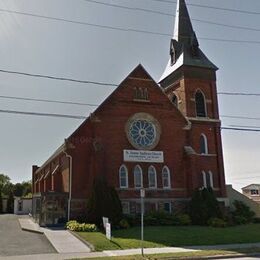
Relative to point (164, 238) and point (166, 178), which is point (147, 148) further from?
point (164, 238)

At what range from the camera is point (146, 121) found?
118 ft

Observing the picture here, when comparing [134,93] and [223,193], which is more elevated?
[134,93]

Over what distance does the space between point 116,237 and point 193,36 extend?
1011 inches

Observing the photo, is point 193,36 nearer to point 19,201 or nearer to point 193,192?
point 193,192

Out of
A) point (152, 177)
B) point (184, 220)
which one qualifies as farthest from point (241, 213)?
point (152, 177)

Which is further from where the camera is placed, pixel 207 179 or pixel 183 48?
pixel 183 48

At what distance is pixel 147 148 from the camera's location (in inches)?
1380

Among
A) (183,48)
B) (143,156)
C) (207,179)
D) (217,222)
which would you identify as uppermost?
(183,48)

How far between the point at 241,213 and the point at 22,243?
2184cm

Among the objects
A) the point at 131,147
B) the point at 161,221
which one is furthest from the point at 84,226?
the point at 131,147

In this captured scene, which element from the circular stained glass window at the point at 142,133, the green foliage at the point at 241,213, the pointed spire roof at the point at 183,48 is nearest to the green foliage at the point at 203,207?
the green foliage at the point at 241,213

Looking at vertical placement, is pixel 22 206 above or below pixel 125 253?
above

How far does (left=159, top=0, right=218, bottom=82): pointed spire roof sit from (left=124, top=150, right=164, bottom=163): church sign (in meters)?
10.2

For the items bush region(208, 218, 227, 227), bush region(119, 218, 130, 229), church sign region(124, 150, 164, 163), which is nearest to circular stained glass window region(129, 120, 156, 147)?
church sign region(124, 150, 164, 163)
